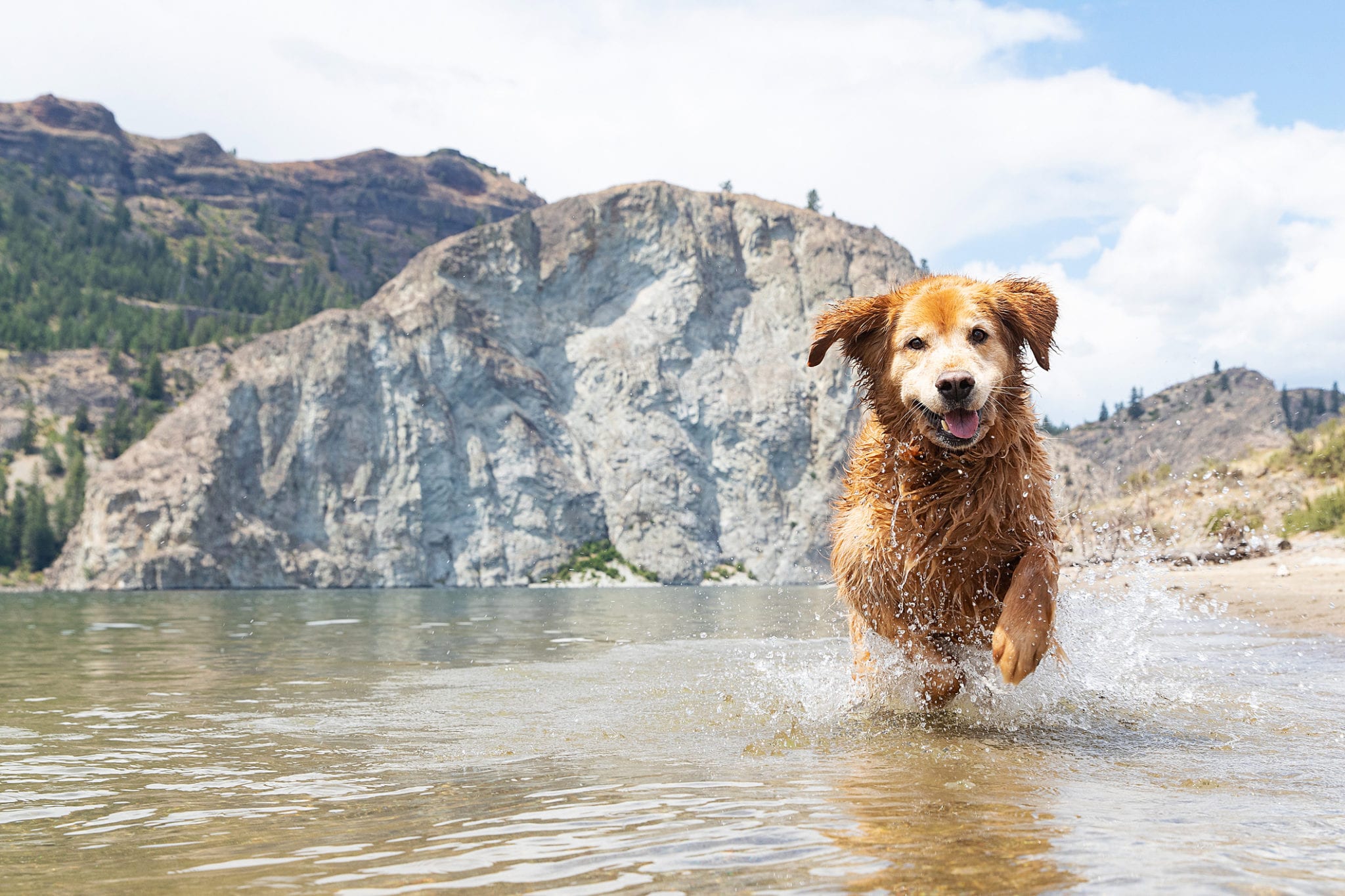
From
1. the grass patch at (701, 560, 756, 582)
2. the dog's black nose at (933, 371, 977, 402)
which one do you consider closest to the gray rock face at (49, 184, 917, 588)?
the grass patch at (701, 560, 756, 582)

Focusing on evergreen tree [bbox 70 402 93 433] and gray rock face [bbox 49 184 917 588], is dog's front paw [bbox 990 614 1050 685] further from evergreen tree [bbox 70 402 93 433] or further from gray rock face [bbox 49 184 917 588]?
evergreen tree [bbox 70 402 93 433]

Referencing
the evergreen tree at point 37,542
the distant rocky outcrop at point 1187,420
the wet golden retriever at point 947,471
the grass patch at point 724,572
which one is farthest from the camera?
the distant rocky outcrop at point 1187,420

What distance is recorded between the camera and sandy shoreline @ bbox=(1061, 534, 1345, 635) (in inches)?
505

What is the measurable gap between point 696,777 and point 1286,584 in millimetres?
15996

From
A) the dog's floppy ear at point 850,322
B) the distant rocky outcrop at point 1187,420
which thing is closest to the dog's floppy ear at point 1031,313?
the dog's floppy ear at point 850,322

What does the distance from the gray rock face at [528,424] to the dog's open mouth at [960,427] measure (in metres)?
83.9

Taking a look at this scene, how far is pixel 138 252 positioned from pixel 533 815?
19083 cm

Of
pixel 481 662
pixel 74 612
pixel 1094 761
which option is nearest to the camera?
pixel 1094 761

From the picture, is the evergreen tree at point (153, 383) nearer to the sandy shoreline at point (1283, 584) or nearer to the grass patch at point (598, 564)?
the grass patch at point (598, 564)

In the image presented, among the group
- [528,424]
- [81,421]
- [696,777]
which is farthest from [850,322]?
[81,421]

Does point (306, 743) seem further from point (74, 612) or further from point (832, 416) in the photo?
point (832, 416)

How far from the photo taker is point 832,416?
98.7 meters

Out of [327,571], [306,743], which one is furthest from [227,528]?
[306,743]

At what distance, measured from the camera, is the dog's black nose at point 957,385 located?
17.3ft
